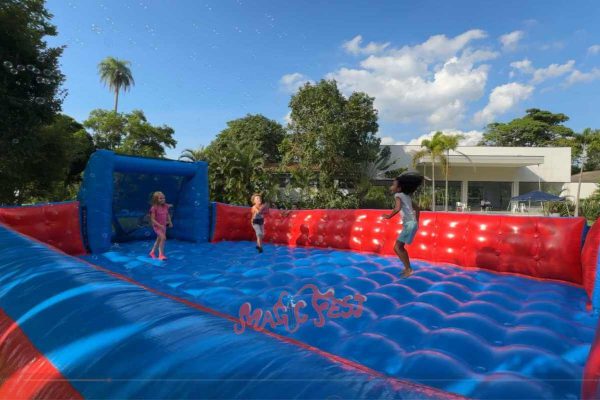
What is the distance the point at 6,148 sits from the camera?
10422mm

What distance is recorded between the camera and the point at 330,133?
19969mm

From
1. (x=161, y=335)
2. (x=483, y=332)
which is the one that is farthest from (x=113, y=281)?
(x=483, y=332)

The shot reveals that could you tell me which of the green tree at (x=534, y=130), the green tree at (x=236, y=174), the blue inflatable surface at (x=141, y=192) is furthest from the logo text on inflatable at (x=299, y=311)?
the green tree at (x=534, y=130)

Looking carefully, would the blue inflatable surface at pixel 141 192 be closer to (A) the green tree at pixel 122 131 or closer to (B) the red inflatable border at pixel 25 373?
(B) the red inflatable border at pixel 25 373

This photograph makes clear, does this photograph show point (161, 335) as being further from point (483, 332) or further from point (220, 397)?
point (483, 332)

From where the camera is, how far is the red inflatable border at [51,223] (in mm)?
5730

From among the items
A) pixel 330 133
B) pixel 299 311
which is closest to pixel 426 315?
pixel 299 311

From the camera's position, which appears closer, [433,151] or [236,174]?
[236,174]

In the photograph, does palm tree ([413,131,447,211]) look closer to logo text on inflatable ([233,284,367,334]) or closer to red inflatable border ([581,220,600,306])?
red inflatable border ([581,220,600,306])

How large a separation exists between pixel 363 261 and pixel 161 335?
4.70m

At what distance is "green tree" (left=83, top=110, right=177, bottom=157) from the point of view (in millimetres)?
25828

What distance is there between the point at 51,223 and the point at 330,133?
1547 centimetres

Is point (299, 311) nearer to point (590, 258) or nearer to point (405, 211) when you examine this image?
point (405, 211)

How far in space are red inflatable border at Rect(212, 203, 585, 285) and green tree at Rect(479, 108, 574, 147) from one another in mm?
40620
